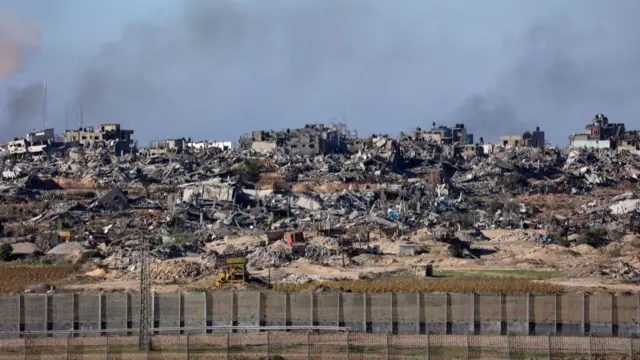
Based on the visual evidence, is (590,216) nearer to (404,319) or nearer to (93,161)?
(404,319)

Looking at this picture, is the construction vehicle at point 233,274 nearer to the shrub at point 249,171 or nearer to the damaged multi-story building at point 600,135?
the shrub at point 249,171

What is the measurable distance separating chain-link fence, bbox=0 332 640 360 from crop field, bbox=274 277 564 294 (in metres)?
10.9

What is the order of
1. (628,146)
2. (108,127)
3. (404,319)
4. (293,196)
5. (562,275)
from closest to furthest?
(404,319), (562,275), (293,196), (628,146), (108,127)

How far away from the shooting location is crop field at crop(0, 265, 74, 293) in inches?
1847

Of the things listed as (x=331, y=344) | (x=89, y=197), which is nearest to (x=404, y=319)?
(x=331, y=344)

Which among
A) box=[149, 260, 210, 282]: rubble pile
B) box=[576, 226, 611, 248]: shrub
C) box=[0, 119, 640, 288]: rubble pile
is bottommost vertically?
box=[149, 260, 210, 282]: rubble pile

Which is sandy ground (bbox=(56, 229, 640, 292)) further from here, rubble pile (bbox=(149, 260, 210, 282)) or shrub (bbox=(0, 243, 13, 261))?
shrub (bbox=(0, 243, 13, 261))

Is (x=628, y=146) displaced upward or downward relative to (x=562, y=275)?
upward

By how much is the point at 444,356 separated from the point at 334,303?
238 inches

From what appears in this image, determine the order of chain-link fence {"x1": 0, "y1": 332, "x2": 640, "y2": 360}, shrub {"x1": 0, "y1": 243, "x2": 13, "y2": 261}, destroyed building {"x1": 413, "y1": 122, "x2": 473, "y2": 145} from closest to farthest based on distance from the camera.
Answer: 1. chain-link fence {"x1": 0, "y1": 332, "x2": 640, "y2": 360}
2. shrub {"x1": 0, "y1": 243, "x2": 13, "y2": 261}
3. destroyed building {"x1": 413, "y1": 122, "x2": 473, "y2": 145}

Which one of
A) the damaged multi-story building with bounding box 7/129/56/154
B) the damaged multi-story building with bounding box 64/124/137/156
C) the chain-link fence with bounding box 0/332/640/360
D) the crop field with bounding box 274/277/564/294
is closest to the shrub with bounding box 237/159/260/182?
the damaged multi-story building with bounding box 64/124/137/156

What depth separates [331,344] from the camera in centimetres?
3025

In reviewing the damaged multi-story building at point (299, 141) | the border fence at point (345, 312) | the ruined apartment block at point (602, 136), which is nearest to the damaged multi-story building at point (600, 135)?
the ruined apartment block at point (602, 136)

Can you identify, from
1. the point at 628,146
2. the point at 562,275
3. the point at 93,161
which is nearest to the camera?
the point at 562,275
